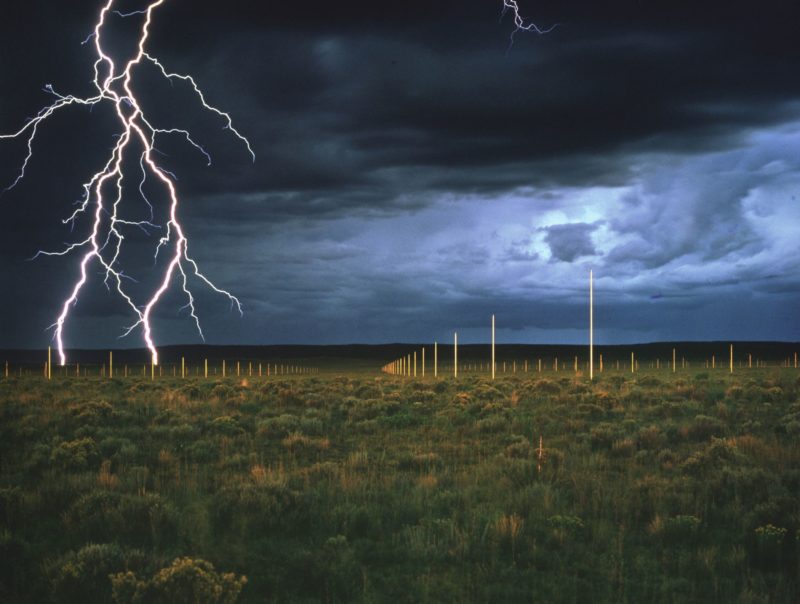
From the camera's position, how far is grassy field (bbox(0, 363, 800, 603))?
7.66 metres

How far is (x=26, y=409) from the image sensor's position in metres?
24.3

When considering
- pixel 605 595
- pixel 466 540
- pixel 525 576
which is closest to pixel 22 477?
pixel 466 540

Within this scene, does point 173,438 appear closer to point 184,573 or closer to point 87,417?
point 87,417

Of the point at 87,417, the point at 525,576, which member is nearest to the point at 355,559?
the point at 525,576

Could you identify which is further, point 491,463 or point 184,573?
point 491,463

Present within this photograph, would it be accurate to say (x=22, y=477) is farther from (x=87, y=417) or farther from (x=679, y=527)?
(x=679, y=527)

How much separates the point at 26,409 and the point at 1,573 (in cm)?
1801

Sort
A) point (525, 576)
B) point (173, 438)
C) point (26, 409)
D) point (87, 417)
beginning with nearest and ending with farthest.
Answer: point (525, 576) < point (173, 438) < point (87, 417) < point (26, 409)

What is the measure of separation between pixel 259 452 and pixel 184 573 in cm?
861

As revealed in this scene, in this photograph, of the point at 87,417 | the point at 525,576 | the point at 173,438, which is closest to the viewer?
the point at 525,576

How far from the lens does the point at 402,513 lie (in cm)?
1020

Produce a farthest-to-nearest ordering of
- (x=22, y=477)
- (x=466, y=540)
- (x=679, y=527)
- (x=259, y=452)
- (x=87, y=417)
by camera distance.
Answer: (x=87, y=417)
(x=259, y=452)
(x=22, y=477)
(x=679, y=527)
(x=466, y=540)

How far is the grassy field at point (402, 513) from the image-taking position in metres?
7.66

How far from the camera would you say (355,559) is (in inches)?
335
